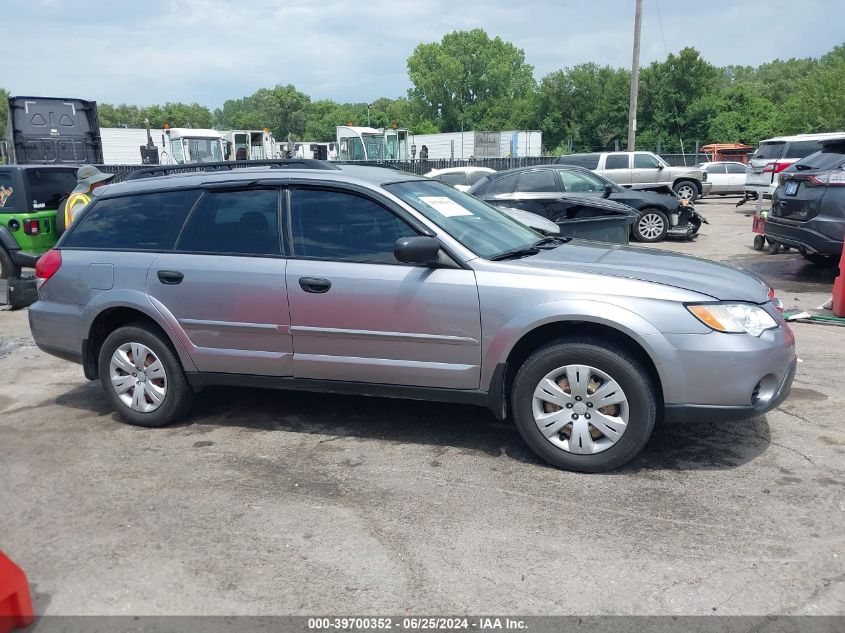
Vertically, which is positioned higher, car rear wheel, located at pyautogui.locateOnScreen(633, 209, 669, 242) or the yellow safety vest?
the yellow safety vest

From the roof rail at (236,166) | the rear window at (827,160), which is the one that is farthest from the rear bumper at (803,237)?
the roof rail at (236,166)

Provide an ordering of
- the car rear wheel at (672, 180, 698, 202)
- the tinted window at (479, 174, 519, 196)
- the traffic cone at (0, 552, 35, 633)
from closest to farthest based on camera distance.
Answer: the traffic cone at (0, 552, 35, 633) < the tinted window at (479, 174, 519, 196) < the car rear wheel at (672, 180, 698, 202)

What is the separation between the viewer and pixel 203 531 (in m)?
3.74

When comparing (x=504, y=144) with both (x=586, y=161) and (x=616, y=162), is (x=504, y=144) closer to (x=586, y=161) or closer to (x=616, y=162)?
(x=586, y=161)

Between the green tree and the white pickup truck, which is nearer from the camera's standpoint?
the white pickup truck

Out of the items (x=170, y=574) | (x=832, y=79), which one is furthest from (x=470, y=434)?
(x=832, y=79)

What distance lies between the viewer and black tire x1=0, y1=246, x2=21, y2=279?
11.1 metres

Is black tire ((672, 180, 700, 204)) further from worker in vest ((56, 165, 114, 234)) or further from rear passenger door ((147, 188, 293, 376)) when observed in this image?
rear passenger door ((147, 188, 293, 376))

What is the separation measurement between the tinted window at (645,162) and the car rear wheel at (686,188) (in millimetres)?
847

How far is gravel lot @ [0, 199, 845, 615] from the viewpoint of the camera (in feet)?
10.4

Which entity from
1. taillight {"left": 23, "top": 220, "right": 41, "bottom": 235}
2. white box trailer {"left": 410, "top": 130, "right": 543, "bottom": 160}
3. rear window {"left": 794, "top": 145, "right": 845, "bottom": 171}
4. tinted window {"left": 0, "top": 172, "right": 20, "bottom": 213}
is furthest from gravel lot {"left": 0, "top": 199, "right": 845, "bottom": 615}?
A: white box trailer {"left": 410, "top": 130, "right": 543, "bottom": 160}

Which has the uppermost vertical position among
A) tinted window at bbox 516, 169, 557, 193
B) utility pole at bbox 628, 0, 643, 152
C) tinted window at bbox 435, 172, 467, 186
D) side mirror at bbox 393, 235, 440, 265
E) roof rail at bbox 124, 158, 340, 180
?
utility pole at bbox 628, 0, 643, 152

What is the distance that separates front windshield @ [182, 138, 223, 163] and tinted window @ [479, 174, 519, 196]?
14.9 meters

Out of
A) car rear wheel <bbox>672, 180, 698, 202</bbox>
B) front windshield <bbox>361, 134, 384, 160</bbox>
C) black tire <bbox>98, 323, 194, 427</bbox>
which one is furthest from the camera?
front windshield <bbox>361, 134, 384, 160</bbox>
